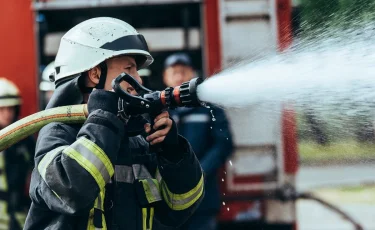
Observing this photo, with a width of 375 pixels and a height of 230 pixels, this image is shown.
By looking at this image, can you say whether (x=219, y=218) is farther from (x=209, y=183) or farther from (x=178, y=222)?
(x=178, y=222)

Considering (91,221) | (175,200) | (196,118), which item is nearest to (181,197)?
(175,200)

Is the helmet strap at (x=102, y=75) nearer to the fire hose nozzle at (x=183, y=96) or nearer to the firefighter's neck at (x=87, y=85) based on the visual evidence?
the firefighter's neck at (x=87, y=85)

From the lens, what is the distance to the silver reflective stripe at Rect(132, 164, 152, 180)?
304 cm

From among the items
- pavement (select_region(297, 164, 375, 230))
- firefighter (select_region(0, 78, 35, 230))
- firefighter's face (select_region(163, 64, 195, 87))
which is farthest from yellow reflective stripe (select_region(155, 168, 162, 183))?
pavement (select_region(297, 164, 375, 230))

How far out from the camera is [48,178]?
277cm

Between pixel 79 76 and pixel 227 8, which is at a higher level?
pixel 227 8

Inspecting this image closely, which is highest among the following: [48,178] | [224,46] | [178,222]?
[224,46]

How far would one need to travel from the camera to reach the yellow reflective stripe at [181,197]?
3.06 metres

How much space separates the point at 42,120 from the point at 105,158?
0.39 metres

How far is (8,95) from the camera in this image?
589 centimetres

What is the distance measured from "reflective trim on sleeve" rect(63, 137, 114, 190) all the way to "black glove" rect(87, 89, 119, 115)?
130 millimetres

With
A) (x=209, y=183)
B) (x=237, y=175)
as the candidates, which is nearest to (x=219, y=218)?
(x=237, y=175)

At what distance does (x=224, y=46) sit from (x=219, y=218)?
1276 millimetres

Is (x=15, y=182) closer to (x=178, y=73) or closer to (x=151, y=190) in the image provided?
(x=178, y=73)
